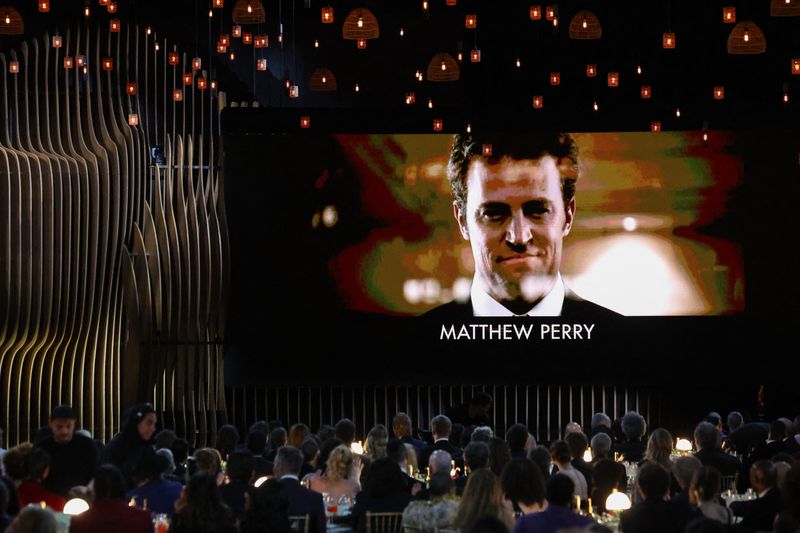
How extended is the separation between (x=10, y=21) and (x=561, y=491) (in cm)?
742

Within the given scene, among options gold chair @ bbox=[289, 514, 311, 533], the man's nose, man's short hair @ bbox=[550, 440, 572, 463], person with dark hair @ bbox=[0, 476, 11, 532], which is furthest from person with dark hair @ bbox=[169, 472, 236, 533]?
the man's nose

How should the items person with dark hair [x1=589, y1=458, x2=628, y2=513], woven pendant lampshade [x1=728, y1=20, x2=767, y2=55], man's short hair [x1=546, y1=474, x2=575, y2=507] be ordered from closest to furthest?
1. man's short hair [x1=546, y1=474, x2=575, y2=507]
2. person with dark hair [x1=589, y1=458, x2=628, y2=513]
3. woven pendant lampshade [x1=728, y1=20, x2=767, y2=55]

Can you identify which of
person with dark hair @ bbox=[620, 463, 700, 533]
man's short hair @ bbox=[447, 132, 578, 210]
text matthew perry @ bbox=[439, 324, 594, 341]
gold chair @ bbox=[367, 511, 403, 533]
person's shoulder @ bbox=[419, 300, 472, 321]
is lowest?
gold chair @ bbox=[367, 511, 403, 533]

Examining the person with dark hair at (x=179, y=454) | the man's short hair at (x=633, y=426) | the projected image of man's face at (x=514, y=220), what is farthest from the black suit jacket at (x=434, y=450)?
the projected image of man's face at (x=514, y=220)

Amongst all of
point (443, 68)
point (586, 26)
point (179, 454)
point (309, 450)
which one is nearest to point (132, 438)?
point (179, 454)

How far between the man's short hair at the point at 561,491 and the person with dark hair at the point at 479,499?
318mm

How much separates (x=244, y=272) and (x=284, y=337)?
913mm

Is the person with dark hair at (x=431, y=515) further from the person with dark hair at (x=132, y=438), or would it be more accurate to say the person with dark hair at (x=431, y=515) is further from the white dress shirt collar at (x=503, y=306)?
the white dress shirt collar at (x=503, y=306)

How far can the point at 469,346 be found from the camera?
54.5ft

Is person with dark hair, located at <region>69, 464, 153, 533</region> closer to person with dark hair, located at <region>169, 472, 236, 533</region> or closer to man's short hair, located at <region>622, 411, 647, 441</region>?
person with dark hair, located at <region>169, 472, 236, 533</region>

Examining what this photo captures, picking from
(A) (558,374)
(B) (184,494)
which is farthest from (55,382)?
(B) (184,494)

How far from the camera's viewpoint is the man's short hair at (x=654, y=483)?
24.4 ft

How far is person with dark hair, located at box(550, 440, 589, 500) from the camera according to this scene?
9.64 meters

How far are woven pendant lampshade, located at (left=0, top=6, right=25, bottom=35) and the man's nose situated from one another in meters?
6.59
